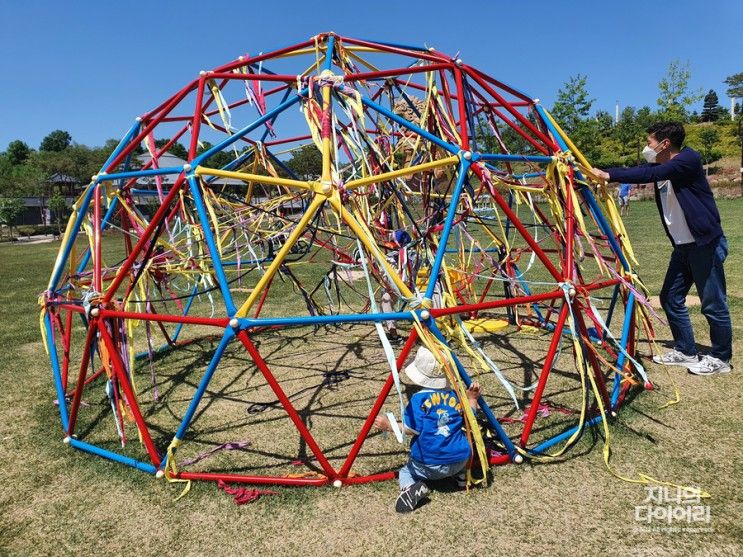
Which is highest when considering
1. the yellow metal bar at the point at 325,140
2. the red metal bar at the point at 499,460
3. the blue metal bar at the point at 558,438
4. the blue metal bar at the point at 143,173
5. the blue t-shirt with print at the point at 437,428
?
the yellow metal bar at the point at 325,140

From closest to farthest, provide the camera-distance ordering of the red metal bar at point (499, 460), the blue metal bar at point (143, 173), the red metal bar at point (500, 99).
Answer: the red metal bar at point (499, 460), the blue metal bar at point (143, 173), the red metal bar at point (500, 99)

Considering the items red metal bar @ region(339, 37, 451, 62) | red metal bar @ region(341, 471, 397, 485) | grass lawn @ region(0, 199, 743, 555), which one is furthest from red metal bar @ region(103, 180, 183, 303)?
red metal bar @ region(339, 37, 451, 62)

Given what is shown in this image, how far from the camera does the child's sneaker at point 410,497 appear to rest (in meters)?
3.04

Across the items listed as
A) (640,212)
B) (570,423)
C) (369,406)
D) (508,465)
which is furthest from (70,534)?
(640,212)

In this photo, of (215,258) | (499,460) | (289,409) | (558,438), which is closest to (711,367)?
(558,438)

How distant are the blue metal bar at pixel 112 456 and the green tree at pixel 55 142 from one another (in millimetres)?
78893

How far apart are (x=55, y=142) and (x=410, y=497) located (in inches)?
3273

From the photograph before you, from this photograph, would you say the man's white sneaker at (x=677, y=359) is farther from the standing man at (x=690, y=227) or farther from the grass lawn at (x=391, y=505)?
the grass lawn at (x=391, y=505)

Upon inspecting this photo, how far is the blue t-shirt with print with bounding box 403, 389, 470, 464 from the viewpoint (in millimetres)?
3074

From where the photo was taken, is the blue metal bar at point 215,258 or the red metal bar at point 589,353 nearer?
the blue metal bar at point 215,258

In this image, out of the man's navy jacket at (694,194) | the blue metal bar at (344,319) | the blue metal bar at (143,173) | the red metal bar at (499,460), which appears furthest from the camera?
the man's navy jacket at (694,194)

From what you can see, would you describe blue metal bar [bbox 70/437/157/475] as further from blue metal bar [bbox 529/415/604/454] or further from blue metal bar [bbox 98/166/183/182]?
blue metal bar [bbox 529/415/604/454]

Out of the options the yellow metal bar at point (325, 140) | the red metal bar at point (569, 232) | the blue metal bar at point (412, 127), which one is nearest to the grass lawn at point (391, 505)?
the red metal bar at point (569, 232)

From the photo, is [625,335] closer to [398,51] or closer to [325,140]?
[325,140]
